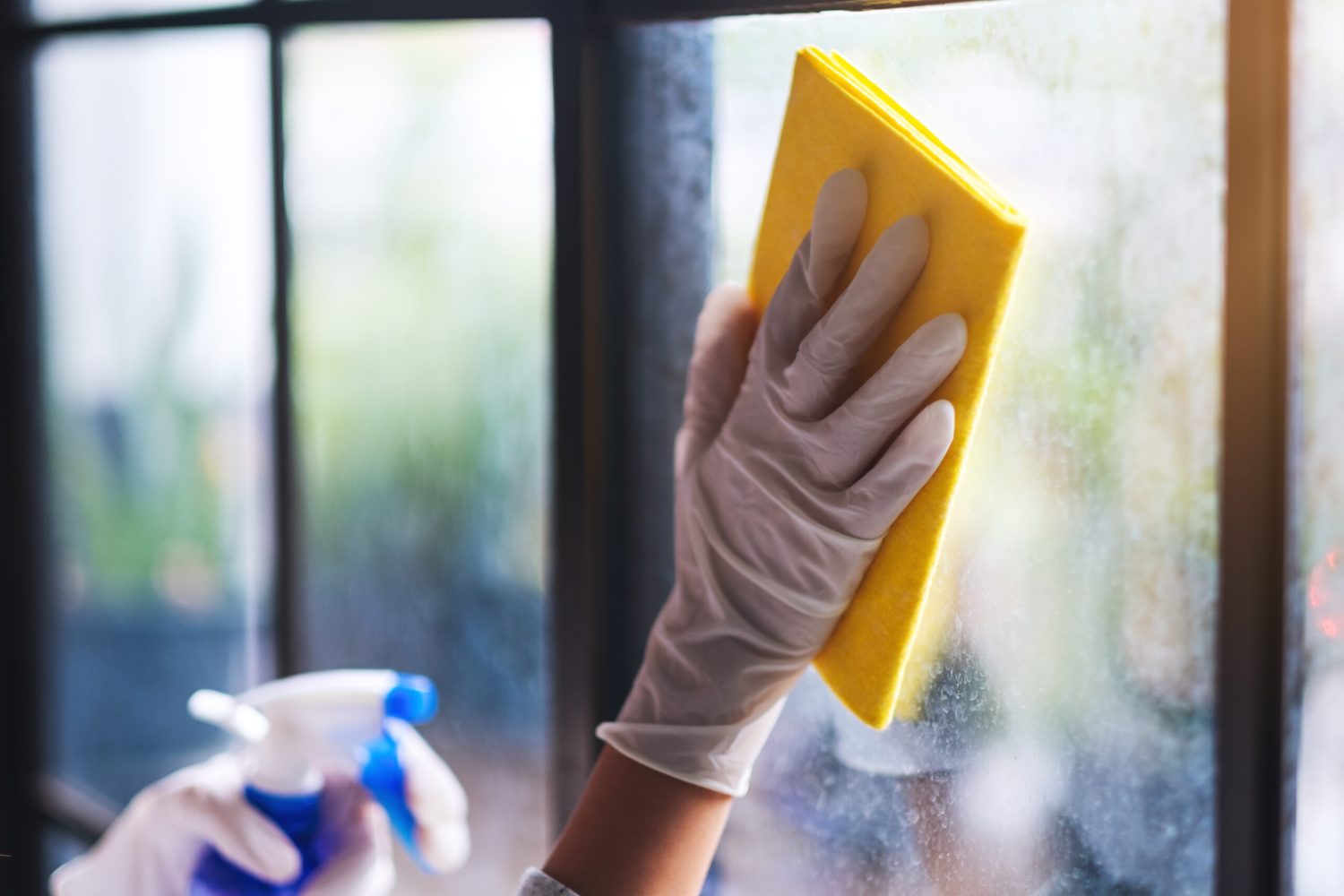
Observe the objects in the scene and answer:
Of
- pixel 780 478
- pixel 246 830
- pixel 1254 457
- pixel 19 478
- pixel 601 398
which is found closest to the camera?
pixel 1254 457

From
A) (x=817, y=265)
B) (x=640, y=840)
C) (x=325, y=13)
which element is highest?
(x=325, y=13)

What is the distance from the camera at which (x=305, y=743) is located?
0.93 m

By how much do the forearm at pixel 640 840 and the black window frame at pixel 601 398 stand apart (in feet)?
0.87

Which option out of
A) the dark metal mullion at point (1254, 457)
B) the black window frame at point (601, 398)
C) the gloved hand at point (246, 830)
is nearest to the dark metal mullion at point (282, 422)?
the black window frame at point (601, 398)

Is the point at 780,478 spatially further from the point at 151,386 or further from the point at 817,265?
the point at 151,386

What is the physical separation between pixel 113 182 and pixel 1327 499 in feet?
5.67

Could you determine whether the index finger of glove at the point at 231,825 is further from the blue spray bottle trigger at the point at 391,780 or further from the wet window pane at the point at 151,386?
the wet window pane at the point at 151,386

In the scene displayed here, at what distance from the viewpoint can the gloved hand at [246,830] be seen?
935mm

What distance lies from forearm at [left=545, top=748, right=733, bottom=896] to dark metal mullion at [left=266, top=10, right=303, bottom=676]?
2.18 feet

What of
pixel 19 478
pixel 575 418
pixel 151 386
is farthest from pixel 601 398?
pixel 19 478

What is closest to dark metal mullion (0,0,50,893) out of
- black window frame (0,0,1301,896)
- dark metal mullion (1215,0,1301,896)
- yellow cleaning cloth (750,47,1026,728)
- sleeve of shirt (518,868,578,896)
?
black window frame (0,0,1301,896)

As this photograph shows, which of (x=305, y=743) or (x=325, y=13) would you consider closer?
(x=305, y=743)

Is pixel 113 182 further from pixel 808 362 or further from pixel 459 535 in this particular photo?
pixel 808 362

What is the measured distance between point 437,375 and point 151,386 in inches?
27.3
